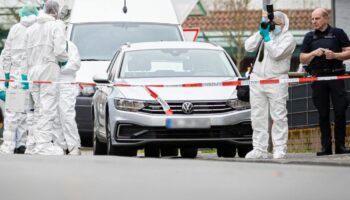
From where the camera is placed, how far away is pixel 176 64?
1681cm

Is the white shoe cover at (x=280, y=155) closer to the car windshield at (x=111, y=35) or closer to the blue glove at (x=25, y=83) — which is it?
the blue glove at (x=25, y=83)

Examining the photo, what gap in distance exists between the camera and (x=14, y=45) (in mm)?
17734

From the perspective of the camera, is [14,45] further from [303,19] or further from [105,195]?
[303,19]

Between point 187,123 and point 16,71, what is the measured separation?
3.44 m

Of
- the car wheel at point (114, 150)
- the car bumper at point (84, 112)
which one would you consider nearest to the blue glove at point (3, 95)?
the car bumper at point (84, 112)

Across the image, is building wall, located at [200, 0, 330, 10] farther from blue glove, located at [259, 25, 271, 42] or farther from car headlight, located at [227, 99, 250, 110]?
blue glove, located at [259, 25, 271, 42]

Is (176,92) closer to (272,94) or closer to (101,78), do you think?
(272,94)

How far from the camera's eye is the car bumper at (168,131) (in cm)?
1534

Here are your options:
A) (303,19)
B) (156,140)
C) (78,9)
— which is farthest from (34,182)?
(303,19)

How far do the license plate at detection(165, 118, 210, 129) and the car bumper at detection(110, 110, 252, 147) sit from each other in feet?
0.06

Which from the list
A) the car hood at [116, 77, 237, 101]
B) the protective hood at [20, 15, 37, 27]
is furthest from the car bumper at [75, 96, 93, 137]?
the car hood at [116, 77, 237, 101]

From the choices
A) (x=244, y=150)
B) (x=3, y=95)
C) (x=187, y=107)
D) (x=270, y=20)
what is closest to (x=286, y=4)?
(x=3, y=95)

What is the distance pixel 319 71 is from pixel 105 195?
8572 millimetres

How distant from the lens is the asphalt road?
26.2 ft
